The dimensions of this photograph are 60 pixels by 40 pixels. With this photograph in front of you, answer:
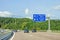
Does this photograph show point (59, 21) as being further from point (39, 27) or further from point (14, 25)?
point (14, 25)

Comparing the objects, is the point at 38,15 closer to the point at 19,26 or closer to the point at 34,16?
the point at 34,16

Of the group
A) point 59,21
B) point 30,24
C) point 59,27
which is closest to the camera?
point 59,27

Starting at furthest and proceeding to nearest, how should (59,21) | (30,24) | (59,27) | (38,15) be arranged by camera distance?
(59,21), (30,24), (59,27), (38,15)

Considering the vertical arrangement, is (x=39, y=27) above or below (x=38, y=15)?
below

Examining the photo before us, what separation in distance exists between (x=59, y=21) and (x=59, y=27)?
2706 cm

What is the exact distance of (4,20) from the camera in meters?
194

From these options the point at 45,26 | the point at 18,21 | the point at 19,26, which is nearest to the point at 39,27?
the point at 45,26

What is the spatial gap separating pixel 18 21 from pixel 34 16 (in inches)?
4410

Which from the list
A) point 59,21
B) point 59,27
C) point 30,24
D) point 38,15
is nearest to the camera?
point 38,15

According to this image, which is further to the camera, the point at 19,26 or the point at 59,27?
the point at 19,26

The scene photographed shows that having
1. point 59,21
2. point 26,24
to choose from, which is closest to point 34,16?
point 26,24

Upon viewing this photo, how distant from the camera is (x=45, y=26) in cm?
16350

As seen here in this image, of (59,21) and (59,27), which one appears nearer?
(59,27)

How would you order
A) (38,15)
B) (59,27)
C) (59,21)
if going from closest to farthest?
1. (38,15)
2. (59,27)
3. (59,21)
